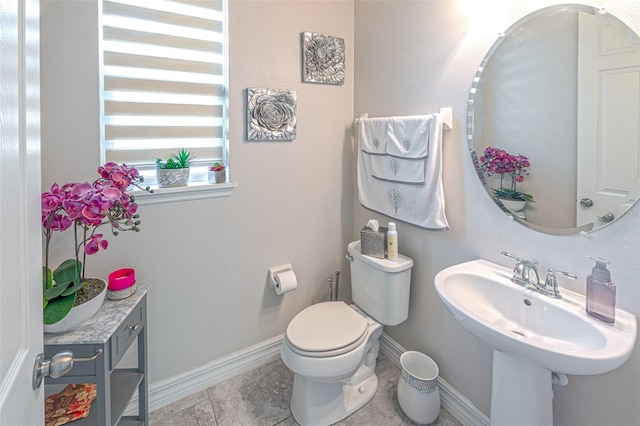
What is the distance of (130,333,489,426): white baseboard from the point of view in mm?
1580

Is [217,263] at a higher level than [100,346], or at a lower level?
higher

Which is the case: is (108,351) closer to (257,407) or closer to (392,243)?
(257,407)

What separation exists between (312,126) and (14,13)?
5.12 feet

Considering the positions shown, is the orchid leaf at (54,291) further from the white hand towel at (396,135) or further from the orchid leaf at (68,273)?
the white hand towel at (396,135)

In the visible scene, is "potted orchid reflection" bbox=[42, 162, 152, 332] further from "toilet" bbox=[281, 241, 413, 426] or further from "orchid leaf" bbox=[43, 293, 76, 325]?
"toilet" bbox=[281, 241, 413, 426]

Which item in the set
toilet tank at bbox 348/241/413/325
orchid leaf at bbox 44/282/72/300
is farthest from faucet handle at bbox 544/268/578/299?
orchid leaf at bbox 44/282/72/300

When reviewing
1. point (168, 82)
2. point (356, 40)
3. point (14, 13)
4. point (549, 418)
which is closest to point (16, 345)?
point (14, 13)

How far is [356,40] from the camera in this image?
2107mm

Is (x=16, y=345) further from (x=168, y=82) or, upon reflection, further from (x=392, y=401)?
(x=392, y=401)

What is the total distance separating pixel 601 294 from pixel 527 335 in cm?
28

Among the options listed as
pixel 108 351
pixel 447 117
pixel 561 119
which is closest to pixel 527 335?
pixel 561 119

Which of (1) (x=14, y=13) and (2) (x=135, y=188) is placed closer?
(1) (x=14, y=13)

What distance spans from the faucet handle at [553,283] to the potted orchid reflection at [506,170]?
0.27m

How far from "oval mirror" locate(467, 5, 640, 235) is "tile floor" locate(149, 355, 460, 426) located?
45.3 inches
